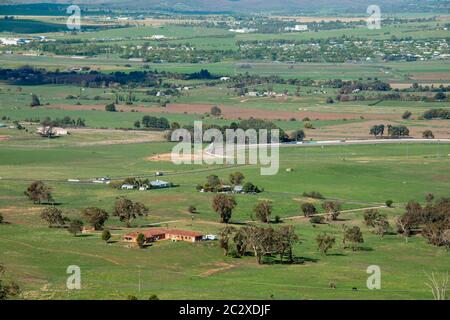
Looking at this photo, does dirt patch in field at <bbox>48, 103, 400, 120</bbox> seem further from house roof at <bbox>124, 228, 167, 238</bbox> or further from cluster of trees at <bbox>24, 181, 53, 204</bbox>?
house roof at <bbox>124, 228, 167, 238</bbox>

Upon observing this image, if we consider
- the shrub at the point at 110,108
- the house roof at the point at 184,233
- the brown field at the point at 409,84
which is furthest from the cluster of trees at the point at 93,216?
the brown field at the point at 409,84

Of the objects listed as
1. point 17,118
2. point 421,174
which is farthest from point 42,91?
point 421,174

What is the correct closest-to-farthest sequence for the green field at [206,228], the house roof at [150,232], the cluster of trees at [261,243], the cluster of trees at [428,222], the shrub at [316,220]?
the green field at [206,228], the cluster of trees at [261,243], the house roof at [150,232], the cluster of trees at [428,222], the shrub at [316,220]

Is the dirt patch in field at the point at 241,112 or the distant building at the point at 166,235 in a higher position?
the distant building at the point at 166,235

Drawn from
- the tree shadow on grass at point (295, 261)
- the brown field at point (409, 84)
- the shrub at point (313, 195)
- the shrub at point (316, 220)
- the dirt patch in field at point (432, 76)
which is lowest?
the dirt patch in field at point (432, 76)

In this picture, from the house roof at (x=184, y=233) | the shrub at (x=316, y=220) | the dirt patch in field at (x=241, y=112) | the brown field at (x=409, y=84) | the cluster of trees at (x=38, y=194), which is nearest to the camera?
the house roof at (x=184, y=233)

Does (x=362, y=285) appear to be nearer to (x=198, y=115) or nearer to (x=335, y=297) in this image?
(x=335, y=297)

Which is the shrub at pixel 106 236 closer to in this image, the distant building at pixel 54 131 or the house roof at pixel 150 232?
the house roof at pixel 150 232

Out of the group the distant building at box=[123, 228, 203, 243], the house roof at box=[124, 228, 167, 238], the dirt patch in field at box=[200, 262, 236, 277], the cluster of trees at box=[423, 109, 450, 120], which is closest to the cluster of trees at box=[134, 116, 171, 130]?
the cluster of trees at box=[423, 109, 450, 120]
